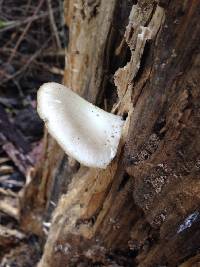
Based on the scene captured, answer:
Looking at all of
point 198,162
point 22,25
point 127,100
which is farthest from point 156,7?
point 22,25

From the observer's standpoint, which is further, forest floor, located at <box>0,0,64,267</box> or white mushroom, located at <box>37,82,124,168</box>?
forest floor, located at <box>0,0,64,267</box>

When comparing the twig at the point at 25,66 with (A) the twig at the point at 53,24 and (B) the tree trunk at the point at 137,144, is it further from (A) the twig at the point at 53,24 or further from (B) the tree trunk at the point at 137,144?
(B) the tree trunk at the point at 137,144

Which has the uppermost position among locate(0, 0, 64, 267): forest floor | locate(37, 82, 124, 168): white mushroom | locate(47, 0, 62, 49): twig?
locate(37, 82, 124, 168): white mushroom

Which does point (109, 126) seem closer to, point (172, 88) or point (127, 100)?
point (127, 100)

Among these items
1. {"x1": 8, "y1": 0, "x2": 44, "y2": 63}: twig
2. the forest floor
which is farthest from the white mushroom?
{"x1": 8, "y1": 0, "x2": 44, "y2": 63}: twig

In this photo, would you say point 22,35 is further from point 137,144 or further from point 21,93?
point 137,144

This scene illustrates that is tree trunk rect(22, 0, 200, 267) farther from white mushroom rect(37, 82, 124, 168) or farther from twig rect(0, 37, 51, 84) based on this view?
twig rect(0, 37, 51, 84)
